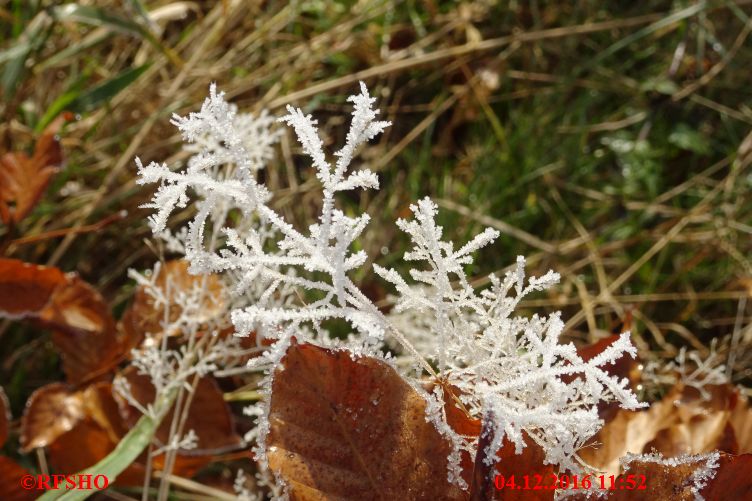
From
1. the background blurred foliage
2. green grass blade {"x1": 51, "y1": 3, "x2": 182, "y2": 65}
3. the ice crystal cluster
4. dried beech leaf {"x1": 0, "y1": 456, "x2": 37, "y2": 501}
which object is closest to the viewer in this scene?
the ice crystal cluster

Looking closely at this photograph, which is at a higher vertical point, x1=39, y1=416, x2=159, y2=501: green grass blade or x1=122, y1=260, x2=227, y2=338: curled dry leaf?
x1=122, y1=260, x2=227, y2=338: curled dry leaf

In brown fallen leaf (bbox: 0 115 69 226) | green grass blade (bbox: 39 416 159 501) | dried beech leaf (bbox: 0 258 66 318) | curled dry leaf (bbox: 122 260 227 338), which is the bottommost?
green grass blade (bbox: 39 416 159 501)

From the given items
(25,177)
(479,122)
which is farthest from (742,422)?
(479,122)

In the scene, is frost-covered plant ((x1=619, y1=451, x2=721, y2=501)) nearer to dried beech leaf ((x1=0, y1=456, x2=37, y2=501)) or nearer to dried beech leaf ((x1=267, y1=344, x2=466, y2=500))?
dried beech leaf ((x1=267, y1=344, x2=466, y2=500))

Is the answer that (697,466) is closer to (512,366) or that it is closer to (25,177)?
(512,366)

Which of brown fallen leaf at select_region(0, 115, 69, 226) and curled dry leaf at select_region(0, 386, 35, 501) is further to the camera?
brown fallen leaf at select_region(0, 115, 69, 226)

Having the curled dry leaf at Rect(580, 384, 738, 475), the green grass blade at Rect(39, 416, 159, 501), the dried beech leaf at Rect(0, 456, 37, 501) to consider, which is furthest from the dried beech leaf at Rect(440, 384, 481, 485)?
the dried beech leaf at Rect(0, 456, 37, 501)

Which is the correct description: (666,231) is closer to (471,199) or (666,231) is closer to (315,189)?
(471,199)
